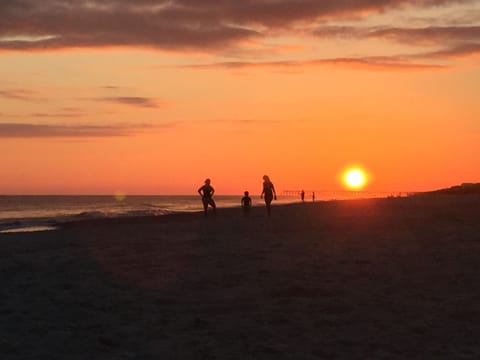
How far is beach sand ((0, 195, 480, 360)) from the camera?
9.17 meters

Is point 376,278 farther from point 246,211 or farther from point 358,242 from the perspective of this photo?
A: point 246,211

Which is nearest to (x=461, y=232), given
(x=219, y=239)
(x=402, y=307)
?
(x=219, y=239)

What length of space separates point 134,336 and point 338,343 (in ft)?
8.91

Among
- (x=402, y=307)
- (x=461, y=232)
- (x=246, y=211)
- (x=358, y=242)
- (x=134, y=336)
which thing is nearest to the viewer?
(x=134, y=336)

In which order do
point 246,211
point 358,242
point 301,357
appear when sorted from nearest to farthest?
point 301,357 → point 358,242 → point 246,211

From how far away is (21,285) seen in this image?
13859 mm

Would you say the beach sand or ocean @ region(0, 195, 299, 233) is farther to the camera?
ocean @ region(0, 195, 299, 233)

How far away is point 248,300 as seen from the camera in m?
11.9

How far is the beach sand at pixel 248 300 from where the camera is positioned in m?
9.17

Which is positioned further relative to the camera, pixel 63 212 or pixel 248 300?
pixel 63 212

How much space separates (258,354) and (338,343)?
1075 millimetres

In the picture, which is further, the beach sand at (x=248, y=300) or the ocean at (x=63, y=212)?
the ocean at (x=63, y=212)

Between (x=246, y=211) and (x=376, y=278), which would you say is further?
(x=246, y=211)

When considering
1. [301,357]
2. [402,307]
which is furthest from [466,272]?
[301,357]
